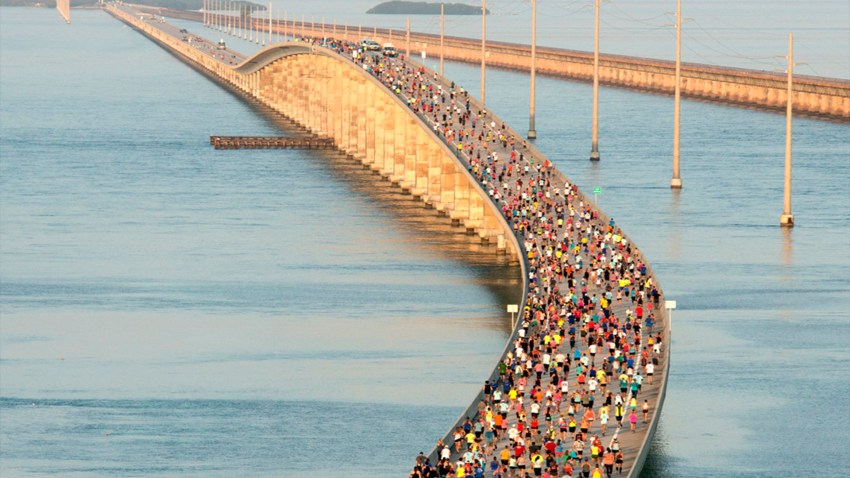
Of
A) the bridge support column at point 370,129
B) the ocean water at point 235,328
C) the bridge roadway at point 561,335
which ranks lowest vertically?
the ocean water at point 235,328

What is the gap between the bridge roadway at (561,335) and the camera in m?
62.5

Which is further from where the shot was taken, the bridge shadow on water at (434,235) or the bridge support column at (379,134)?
the bridge support column at (379,134)

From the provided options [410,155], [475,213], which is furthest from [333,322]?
[410,155]

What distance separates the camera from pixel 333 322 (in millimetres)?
96812

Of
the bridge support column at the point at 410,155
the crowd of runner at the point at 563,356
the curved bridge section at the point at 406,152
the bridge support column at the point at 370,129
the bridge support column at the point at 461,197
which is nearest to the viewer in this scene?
the crowd of runner at the point at 563,356

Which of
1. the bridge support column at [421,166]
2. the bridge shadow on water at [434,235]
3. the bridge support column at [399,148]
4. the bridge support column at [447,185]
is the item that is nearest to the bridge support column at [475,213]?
the bridge shadow on water at [434,235]

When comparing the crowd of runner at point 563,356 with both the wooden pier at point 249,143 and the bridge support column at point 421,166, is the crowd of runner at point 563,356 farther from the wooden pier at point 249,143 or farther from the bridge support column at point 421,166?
the wooden pier at point 249,143

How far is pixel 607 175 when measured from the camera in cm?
16175

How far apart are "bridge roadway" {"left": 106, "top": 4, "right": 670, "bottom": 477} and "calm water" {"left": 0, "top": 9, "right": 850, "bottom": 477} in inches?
132

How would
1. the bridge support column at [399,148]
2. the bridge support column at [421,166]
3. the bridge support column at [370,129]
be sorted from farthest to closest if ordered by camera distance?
the bridge support column at [370,129] < the bridge support column at [399,148] < the bridge support column at [421,166]

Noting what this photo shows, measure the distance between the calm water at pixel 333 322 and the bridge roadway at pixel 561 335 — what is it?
132 inches

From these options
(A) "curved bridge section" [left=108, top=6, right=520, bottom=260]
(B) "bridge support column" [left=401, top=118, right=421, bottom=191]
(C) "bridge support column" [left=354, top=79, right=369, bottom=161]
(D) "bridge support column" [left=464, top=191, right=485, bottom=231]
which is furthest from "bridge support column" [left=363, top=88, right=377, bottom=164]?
(D) "bridge support column" [left=464, top=191, right=485, bottom=231]

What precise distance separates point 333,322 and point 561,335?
22.3 m

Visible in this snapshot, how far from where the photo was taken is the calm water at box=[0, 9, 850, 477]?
73.2 metres
